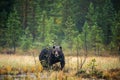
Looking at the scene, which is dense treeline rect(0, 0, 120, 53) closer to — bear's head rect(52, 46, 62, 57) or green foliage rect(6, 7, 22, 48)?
green foliage rect(6, 7, 22, 48)

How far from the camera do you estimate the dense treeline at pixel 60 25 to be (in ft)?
115

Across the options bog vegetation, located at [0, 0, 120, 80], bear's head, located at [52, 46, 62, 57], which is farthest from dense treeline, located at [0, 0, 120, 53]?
bear's head, located at [52, 46, 62, 57]

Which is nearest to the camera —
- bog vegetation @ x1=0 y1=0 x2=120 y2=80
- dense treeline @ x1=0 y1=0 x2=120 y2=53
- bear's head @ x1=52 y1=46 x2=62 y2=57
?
bear's head @ x1=52 y1=46 x2=62 y2=57

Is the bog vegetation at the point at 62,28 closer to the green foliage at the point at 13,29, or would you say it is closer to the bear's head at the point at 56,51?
the green foliage at the point at 13,29

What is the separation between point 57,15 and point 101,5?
710cm

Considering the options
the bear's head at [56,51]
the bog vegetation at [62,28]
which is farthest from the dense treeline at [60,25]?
the bear's head at [56,51]

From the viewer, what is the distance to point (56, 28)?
40.5 meters

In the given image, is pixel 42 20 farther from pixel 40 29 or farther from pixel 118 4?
pixel 118 4

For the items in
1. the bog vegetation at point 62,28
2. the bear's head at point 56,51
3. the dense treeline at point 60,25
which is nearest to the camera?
the bear's head at point 56,51

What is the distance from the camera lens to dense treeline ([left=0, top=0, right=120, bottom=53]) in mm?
35031

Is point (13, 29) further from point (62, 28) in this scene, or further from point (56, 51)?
point (56, 51)

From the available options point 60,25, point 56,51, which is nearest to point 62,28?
point 60,25

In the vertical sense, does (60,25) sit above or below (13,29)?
above

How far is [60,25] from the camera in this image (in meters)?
40.4
